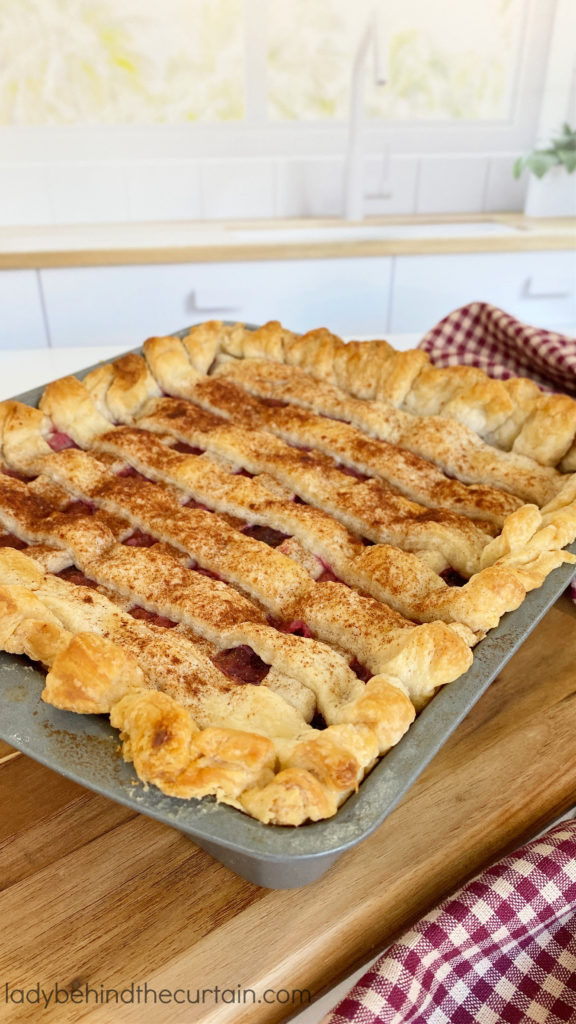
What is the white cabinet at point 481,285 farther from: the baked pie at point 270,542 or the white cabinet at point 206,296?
the baked pie at point 270,542

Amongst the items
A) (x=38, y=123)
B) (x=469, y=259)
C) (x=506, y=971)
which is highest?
(x=38, y=123)

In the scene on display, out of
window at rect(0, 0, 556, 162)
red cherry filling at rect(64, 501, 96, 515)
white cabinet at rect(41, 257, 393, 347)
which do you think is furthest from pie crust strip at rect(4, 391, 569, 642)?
window at rect(0, 0, 556, 162)

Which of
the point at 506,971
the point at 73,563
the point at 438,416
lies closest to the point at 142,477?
the point at 73,563

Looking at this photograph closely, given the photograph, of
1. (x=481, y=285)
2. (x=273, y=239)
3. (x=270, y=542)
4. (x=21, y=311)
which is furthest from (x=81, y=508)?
(x=481, y=285)

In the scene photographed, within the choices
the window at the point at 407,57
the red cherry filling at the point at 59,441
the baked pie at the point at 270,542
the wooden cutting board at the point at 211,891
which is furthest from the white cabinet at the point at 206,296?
the wooden cutting board at the point at 211,891

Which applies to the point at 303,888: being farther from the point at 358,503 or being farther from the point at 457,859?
the point at 358,503

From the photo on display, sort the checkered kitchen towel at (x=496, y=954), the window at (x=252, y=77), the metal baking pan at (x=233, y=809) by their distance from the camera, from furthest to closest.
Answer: the window at (x=252, y=77) < the checkered kitchen towel at (x=496, y=954) < the metal baking pan at (x=233, y=809)

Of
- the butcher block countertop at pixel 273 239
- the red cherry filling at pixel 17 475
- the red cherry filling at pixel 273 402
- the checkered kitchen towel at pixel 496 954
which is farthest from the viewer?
the butcher block countertop at pixel 273 239

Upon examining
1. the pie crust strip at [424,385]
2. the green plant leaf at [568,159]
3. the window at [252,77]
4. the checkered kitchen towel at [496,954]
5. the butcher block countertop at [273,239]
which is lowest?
the checkered kitchen towel at [496,954]
